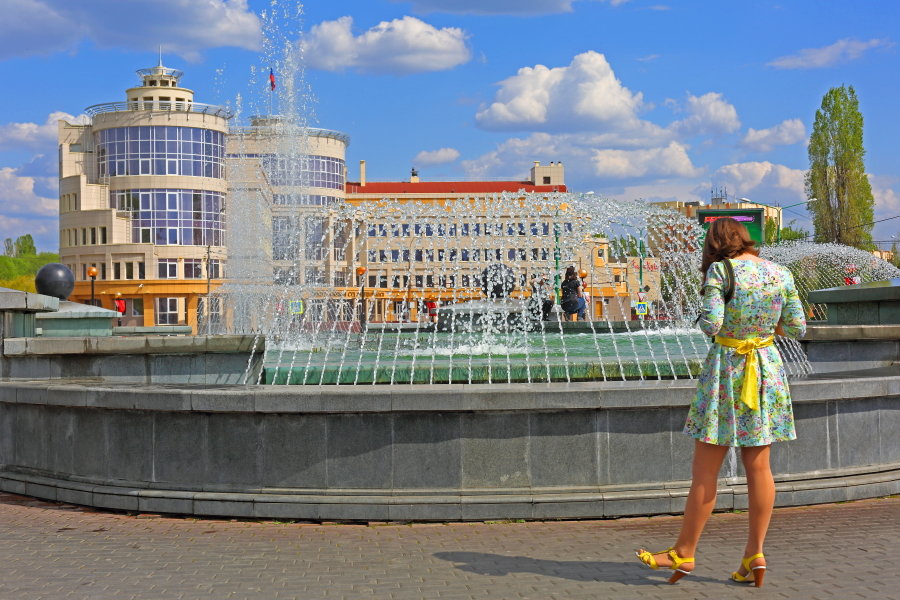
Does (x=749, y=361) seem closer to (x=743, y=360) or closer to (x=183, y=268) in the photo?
(x=743, y=360)

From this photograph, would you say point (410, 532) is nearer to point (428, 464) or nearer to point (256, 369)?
point (428, 464)

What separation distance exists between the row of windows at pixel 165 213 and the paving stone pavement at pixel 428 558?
77261 millimetres

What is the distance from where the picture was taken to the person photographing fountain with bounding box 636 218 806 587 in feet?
18.5

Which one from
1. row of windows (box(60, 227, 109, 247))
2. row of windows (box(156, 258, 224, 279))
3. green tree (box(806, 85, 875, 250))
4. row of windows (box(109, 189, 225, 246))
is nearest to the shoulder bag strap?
A: green tree (box(806, 85, 875, 250))

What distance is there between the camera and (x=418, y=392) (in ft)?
24.1

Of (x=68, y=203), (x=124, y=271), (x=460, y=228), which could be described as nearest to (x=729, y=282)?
(x=460, y=228)

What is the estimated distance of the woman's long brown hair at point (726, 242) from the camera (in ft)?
18.9

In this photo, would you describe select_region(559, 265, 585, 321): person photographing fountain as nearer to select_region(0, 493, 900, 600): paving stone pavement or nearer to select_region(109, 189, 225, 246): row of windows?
select_region(0, 493, 900, 600): paving stone pavement

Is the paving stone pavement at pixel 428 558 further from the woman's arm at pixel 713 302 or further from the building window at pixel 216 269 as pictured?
the building window at pixel 216 269

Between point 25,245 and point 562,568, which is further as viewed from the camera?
point 25,245

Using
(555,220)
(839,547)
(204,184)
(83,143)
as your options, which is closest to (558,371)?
(839,547)

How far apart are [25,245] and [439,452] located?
192646mm

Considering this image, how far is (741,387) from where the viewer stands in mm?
5668

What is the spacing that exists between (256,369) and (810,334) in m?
6.75
